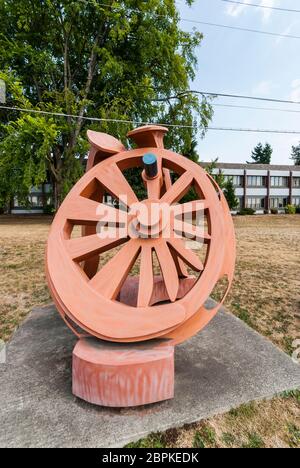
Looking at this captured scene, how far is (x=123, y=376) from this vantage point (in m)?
2.79

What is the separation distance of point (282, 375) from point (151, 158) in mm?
3066

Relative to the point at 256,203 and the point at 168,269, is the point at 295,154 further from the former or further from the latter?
the point at 168,269

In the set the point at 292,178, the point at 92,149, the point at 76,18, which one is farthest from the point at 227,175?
the point at 92,149

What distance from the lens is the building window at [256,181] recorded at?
3725cm

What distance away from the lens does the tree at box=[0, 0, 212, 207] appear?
50.3ft

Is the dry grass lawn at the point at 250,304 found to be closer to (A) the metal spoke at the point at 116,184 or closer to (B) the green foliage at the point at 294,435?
(B) the green foliage at the point at 294,435

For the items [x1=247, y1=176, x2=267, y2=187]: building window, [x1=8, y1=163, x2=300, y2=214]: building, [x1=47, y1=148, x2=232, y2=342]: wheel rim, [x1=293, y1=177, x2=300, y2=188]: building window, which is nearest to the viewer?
[x1=47, y1=148, x2=232, y2=342]: wheel rim

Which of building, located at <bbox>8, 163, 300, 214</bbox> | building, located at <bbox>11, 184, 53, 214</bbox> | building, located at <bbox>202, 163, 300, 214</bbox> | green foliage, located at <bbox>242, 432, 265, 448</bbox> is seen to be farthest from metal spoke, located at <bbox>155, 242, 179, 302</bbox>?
building, located at <bbox>202, 163, 300, 214</bbox>

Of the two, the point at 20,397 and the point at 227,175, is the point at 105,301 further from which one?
the point at 227,175

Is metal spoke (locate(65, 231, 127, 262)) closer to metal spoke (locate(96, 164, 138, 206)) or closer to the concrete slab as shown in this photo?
metal spoke (locate(96, 164, 138, 206))

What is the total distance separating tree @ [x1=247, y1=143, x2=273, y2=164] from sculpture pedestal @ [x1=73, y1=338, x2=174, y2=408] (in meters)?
64.1

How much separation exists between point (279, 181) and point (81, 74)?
30.0 meters

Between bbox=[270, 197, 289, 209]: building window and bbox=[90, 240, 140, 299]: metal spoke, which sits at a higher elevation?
bbox=[270, 197, 289, 209]: building window

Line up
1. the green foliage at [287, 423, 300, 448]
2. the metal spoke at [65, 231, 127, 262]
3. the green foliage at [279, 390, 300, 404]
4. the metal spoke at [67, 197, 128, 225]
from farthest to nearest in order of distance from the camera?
1. the metal spoke at [67, 197, 128, 225]
2. the metal spoke at [65, 231, 127, 262]
3. the green foliage at [279, 390, 300, 404]
4. the green foliage at [287, 423, 300, 448]
